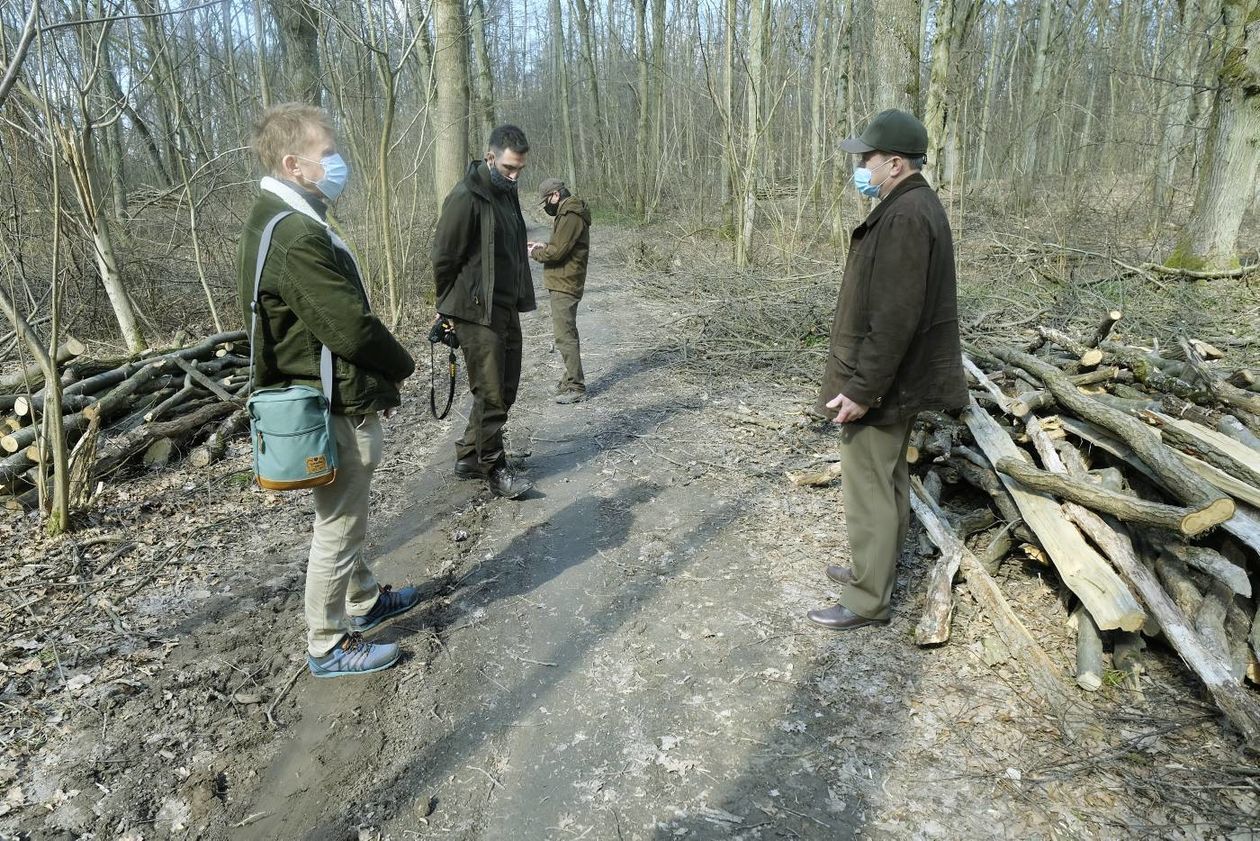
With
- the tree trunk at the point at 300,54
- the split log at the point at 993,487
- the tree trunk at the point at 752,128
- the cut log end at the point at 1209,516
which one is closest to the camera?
the cut log end at the point at 1209,516

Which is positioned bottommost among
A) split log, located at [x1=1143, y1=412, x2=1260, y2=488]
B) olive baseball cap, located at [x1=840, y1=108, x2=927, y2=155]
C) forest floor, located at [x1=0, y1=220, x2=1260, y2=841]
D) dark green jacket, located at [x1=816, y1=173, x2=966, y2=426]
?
forest floor, located at [x1=0, y1=220, x2=1260, y2=841]

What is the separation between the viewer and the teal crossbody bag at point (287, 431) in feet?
8.79

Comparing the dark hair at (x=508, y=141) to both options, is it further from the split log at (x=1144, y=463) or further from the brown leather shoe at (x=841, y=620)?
the split log at (x=1144, y=463)

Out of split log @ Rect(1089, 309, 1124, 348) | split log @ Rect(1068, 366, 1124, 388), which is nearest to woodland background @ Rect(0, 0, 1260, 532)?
split log @ Rect(1089, 309, 1124, 348)

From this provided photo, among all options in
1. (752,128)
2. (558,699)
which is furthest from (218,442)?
(752,128)

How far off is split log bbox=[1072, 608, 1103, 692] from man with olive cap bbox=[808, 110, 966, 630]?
0.79 meters

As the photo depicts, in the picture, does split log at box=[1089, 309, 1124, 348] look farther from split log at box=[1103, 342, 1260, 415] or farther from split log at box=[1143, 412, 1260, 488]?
split log at box=[1143, 412, 1260, 488]

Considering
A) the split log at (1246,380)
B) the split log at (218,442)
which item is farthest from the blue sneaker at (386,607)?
the split log at (1246,380)

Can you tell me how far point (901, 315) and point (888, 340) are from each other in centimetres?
11

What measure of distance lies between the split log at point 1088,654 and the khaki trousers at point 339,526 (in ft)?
10.1

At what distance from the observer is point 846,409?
3.00 meters

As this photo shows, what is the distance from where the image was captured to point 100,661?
3.21 meters

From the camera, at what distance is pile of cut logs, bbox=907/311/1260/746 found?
114 inches

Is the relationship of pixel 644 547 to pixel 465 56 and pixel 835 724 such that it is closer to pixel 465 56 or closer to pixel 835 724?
pixel 835 724
